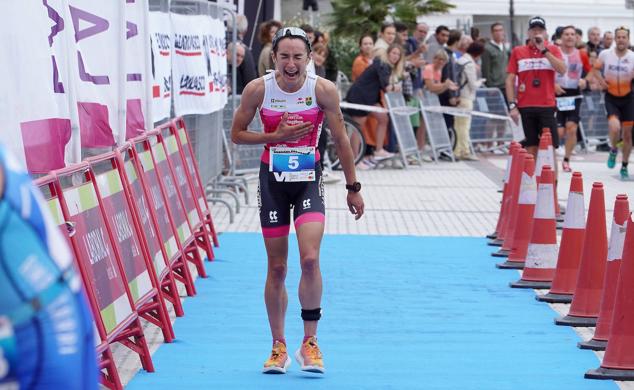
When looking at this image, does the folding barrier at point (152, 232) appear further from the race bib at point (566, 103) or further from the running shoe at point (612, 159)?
the running shoe at point (612, 159)

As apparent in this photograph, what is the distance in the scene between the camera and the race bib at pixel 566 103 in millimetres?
20469

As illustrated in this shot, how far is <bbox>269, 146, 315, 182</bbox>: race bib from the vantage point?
6996 millimetres

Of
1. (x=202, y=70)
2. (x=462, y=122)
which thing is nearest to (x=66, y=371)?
(x=202, y=70)

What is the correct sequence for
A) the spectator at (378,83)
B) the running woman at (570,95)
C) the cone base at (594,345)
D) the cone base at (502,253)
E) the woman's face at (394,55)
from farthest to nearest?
the woman's face at (394,55), the spectator at (378,83), the running woman at (570,95), the cone base at (502,253), the cone base at (594,345)

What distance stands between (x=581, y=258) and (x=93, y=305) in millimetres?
3573

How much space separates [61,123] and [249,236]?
6.71m

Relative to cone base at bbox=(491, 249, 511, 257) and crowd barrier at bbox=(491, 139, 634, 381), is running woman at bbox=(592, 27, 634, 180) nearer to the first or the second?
crowd barrier at bbox=(491, 139, 634, 381)

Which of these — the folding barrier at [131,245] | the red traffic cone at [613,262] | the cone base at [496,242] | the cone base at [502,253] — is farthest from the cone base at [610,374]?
the cone base at [496,242]

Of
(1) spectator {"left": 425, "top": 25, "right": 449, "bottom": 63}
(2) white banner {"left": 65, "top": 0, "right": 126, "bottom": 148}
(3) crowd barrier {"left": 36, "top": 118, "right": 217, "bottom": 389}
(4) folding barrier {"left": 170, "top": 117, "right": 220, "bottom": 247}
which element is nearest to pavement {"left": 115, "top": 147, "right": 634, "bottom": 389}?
(3) crowd barrier {"left": 36, "top": 118, "right": 217, "bottom": 389}

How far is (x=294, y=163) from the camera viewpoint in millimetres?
7000

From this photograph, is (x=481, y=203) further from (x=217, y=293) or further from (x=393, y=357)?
(x=393, y=357)

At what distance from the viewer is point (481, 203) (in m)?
16.7

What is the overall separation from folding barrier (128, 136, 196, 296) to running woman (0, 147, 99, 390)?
5.97 metres

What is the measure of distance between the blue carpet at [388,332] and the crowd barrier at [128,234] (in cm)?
28
